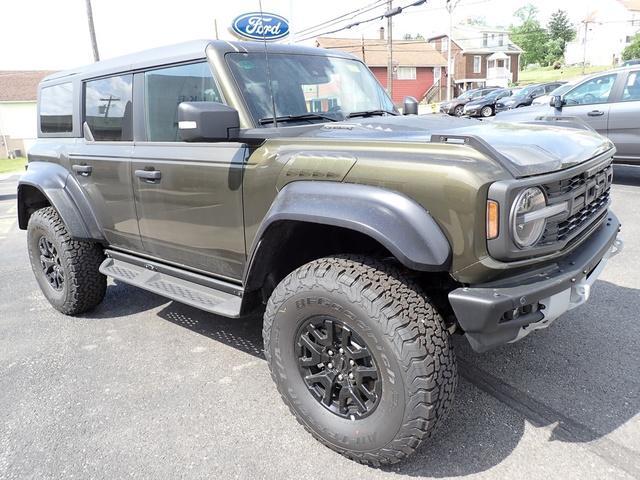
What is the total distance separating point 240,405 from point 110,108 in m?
2.29

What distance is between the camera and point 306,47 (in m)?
3.55

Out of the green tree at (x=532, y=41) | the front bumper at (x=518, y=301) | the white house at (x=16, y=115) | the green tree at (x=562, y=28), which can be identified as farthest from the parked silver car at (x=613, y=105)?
the green tree at (x=562, y=28)

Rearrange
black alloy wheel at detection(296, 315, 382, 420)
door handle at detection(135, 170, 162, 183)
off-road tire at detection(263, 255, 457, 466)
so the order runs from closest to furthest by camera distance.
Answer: off-road tire at detection(263, 255, 457, 466) → black alloy wheel at detection(296, 315, 382, 420) → door handle at detection(135, 170, 162, 183)

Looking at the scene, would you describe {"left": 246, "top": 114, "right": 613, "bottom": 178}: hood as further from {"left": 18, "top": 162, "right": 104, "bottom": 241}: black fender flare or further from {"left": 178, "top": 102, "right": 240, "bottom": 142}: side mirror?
{"left": 18, "top": 162, "right": 104, "bottom": 241}: black fender flare

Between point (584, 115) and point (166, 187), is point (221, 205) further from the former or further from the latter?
point (584, 115)

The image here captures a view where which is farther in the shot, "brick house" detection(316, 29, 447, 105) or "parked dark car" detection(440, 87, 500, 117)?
"brick house" detection(316, 29, 447, 105)

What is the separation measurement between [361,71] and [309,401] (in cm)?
241

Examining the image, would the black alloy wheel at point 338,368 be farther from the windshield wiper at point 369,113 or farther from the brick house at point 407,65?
the brick house at point 407,65

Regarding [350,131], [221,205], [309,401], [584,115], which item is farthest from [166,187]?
[584,115]

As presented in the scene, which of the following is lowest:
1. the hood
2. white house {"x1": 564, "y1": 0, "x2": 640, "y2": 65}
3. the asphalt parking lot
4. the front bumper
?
the asphalt parking lot

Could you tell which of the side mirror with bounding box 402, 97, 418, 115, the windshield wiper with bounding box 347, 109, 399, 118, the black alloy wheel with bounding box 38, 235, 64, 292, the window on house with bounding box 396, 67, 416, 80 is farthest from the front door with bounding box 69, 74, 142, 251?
the window on house with bounding box 396, 67, 416, 80

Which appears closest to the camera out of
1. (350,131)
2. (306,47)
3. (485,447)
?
(485,447)

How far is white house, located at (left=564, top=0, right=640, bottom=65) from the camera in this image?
71188 mm

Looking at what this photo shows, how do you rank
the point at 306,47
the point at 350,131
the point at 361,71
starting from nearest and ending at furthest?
the point at 350,131 → the point at 306,47 → the point at 361,71
